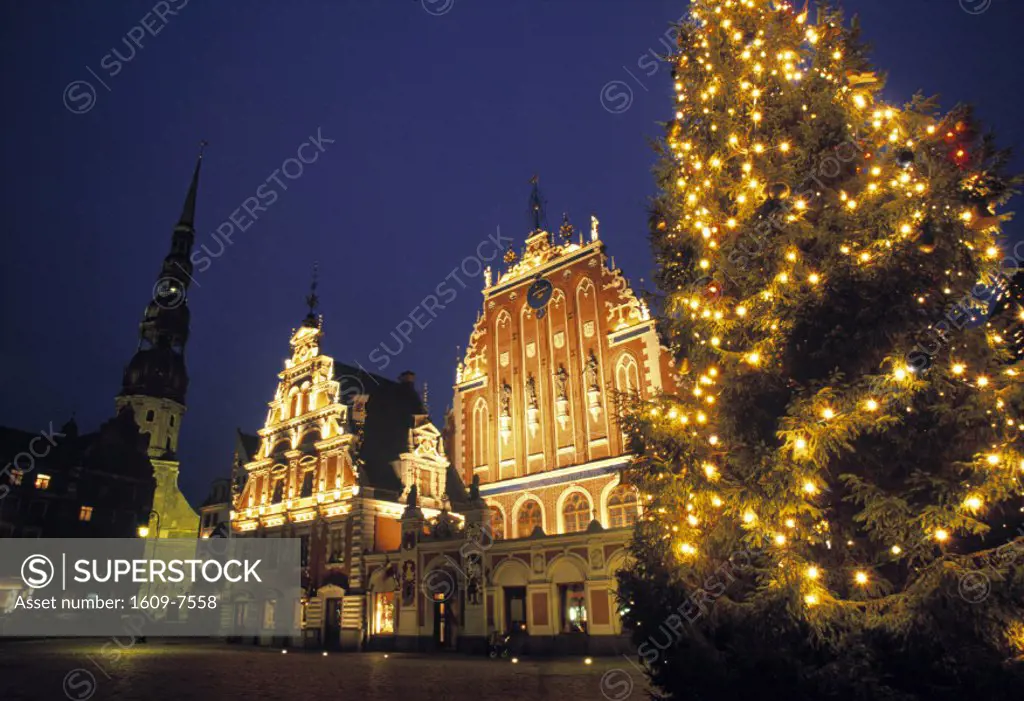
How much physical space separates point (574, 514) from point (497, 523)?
4089 mm

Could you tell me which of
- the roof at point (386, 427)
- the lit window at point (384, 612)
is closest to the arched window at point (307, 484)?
the roof at point (386, 427)

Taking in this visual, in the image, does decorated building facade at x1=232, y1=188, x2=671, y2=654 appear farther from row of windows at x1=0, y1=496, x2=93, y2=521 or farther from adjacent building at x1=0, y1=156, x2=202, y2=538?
row of windows at x1=0, y1=496, x2=93, y2=521

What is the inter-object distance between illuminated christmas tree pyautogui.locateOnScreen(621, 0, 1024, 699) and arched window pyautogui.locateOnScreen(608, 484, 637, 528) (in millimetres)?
16199

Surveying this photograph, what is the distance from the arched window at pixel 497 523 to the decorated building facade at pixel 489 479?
88 mm

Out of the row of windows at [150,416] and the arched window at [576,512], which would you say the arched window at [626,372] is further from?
the row of windows at [150,416]

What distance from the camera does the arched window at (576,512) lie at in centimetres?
2592

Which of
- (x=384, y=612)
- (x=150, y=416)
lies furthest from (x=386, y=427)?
(x=150, y=416)

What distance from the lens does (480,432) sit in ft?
101

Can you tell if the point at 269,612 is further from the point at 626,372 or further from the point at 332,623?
the point at 626,372

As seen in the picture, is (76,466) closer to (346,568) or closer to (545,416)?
(346,568)

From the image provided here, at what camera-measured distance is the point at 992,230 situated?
24.6 ft

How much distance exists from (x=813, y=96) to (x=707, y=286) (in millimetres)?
2964

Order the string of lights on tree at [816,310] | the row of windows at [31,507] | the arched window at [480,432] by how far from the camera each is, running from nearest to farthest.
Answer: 1. the string of lights on tree at [816,310]
2. the arched window at [480,432]
3. the row of windows at [31,507]

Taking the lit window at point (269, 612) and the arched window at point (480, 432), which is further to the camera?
the lit window at point (269, 612)
